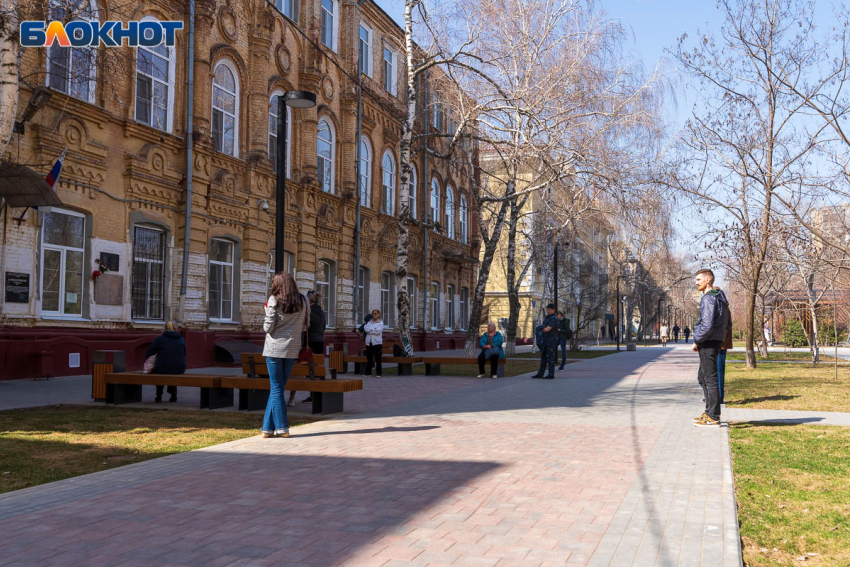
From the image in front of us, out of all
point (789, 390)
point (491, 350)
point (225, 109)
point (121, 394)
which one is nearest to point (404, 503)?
point (121, 394)

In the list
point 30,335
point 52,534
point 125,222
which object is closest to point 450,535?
point 52,534

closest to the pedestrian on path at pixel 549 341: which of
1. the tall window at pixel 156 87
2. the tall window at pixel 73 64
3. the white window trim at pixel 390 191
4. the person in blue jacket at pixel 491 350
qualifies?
the person in blue jacket at pixel 491 350

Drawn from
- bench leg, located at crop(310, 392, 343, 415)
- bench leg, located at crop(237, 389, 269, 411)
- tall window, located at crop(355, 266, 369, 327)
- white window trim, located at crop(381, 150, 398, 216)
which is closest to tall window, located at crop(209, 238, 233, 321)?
tall window, located at crop(355, 266, 369, 327)

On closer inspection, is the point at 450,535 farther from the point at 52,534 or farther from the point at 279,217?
the point at 279,217

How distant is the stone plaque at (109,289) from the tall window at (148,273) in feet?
2.08

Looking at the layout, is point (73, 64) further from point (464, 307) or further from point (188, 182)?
point (464, 307)

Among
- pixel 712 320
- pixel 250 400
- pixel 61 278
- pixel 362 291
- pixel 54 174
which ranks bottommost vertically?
pixel 250 400

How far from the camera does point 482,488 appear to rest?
6.28 m

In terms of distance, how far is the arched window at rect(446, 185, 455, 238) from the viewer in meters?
42.8

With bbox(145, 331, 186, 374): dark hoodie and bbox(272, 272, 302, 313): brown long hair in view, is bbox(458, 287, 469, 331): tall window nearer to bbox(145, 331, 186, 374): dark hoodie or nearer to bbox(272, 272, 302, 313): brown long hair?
bbox(145, 331, 186, 374): dark hoodie

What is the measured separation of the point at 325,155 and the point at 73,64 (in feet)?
44.2

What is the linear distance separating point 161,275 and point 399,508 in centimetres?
1607

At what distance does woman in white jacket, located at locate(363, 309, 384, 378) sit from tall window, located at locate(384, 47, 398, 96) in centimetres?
1809

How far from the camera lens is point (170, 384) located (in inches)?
464
